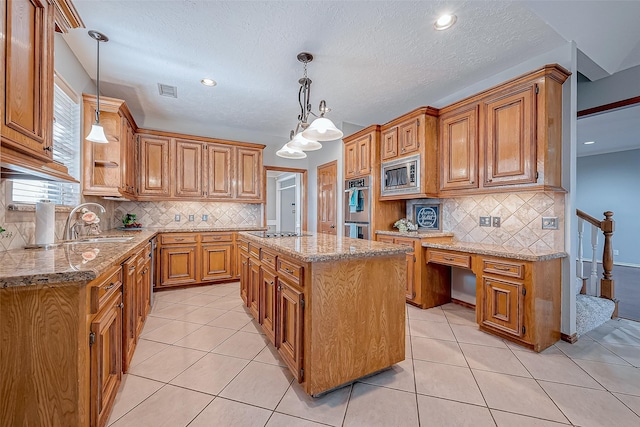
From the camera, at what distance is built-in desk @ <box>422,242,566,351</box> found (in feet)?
7.19

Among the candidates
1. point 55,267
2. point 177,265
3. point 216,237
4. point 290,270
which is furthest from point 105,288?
point 216,237

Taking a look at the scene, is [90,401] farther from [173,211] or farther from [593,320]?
[593,320]

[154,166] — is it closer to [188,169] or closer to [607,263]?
[188,169]

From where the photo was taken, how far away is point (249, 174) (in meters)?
4.63

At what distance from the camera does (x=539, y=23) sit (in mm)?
2152

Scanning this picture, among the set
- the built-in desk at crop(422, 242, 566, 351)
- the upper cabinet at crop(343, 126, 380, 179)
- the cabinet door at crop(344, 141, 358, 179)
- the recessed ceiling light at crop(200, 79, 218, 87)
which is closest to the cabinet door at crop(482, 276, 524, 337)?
the built-in desk at crop(422, 242, 566, 351)

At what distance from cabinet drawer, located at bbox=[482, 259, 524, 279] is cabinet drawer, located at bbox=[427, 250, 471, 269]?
182mm

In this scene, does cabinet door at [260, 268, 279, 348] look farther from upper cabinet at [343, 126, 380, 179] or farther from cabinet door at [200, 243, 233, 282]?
upper cabinet at [343, 126, 380, 179]

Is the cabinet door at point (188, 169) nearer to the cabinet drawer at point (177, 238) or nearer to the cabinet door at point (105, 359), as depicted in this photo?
the cabinet drawer at point (177, 238)

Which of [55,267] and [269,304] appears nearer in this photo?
[55,267]

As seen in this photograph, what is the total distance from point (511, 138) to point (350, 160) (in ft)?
7.39

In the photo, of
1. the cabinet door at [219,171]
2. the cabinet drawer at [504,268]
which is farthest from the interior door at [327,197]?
the cabinet drawer at [504,268]

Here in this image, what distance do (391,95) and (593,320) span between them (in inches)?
126

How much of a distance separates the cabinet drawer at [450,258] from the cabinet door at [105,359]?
9.25 feet
